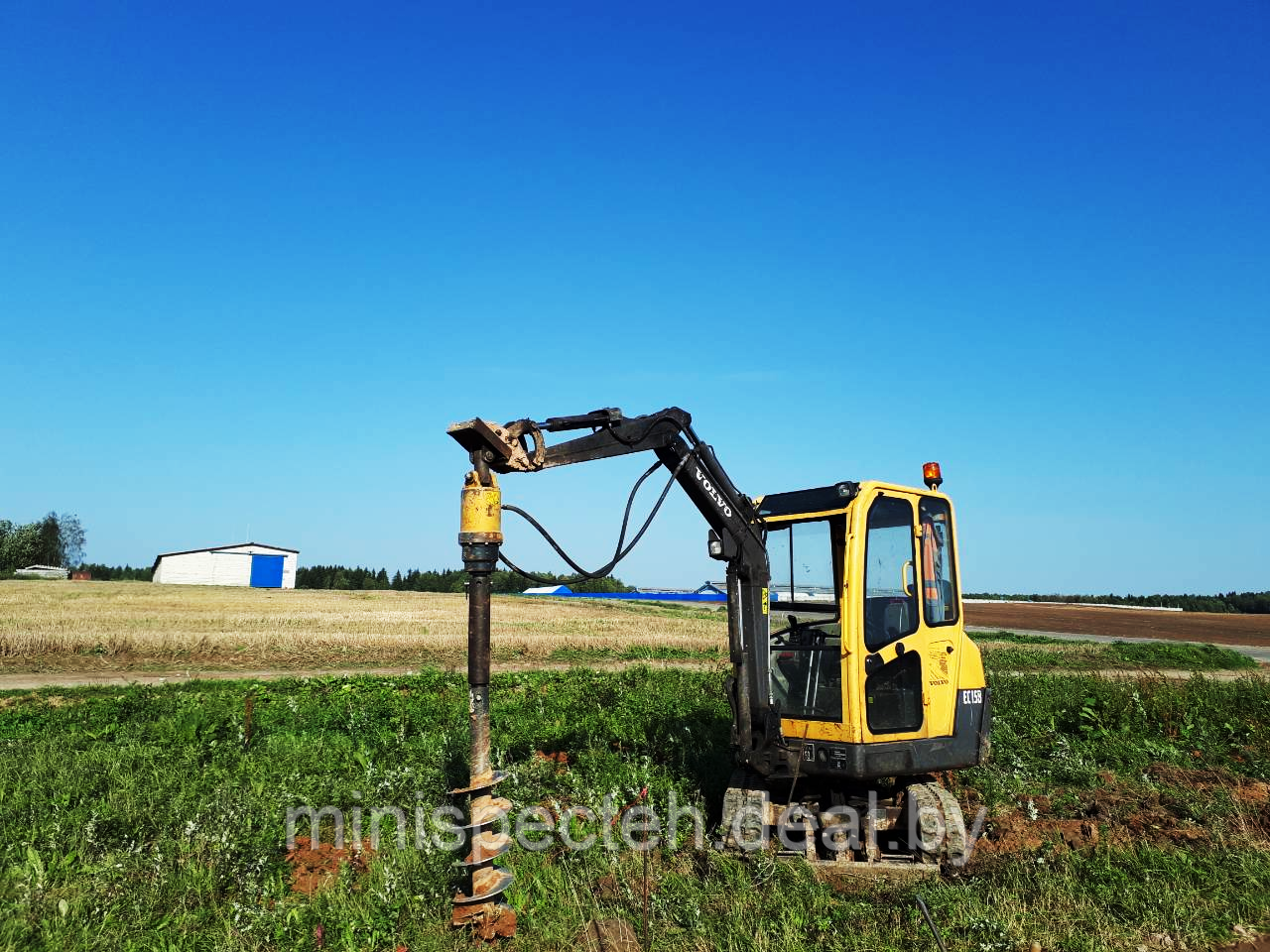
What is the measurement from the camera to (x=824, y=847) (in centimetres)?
775

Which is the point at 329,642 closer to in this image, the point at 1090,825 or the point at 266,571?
the point at 1090,825

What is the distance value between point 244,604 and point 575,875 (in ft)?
132

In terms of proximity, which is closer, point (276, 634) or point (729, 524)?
point (729, 524)

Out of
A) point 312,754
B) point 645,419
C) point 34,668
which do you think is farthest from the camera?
point 34,668

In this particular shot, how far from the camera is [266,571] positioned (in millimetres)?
78062

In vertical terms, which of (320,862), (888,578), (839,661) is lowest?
(320,862)

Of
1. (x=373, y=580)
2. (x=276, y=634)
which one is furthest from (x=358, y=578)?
(x=276, y=634)

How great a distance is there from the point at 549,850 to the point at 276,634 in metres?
24.7

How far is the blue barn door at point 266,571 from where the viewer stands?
254ft

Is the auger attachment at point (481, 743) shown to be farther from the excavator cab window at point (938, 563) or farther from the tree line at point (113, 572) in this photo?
the tree line at point (113, 572)

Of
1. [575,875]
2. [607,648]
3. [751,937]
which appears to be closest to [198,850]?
[575,875]

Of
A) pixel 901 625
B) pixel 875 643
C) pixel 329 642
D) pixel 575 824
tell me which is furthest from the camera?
pixel 329 642

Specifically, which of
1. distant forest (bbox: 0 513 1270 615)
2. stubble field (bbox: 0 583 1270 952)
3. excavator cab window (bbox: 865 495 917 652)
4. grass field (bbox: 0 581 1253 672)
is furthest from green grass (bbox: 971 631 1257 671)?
distant forest (bbox: 0 513 1270 615)

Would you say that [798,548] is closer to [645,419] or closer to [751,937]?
[645,419]
